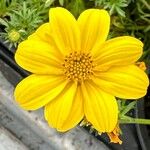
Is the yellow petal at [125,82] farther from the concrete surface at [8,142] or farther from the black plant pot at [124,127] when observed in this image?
the concrete surface at [8,142]

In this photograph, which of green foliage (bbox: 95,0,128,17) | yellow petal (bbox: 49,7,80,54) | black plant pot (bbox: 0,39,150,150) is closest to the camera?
yellow petal (bbox: 49,7,80,54)

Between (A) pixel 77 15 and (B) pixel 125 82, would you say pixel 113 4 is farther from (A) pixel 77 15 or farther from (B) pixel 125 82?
(B) pixel 125 82

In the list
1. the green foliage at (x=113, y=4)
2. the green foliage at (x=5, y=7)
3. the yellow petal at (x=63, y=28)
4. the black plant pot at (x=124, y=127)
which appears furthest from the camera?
the black plant pot at (x=124, y=127)

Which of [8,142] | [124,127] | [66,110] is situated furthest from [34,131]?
[66,110]

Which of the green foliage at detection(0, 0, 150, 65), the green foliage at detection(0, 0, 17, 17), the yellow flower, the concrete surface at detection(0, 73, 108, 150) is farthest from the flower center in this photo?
the concrete surface at detection(0, 73, 108, 150)

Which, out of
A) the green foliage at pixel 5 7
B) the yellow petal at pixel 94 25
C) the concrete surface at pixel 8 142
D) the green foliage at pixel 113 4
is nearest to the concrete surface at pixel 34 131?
the concrete surface at pixel 8 142

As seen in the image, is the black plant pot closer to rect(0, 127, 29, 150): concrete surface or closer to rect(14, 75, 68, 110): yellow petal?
rect(0, 127, 29, 150): concrete surface
